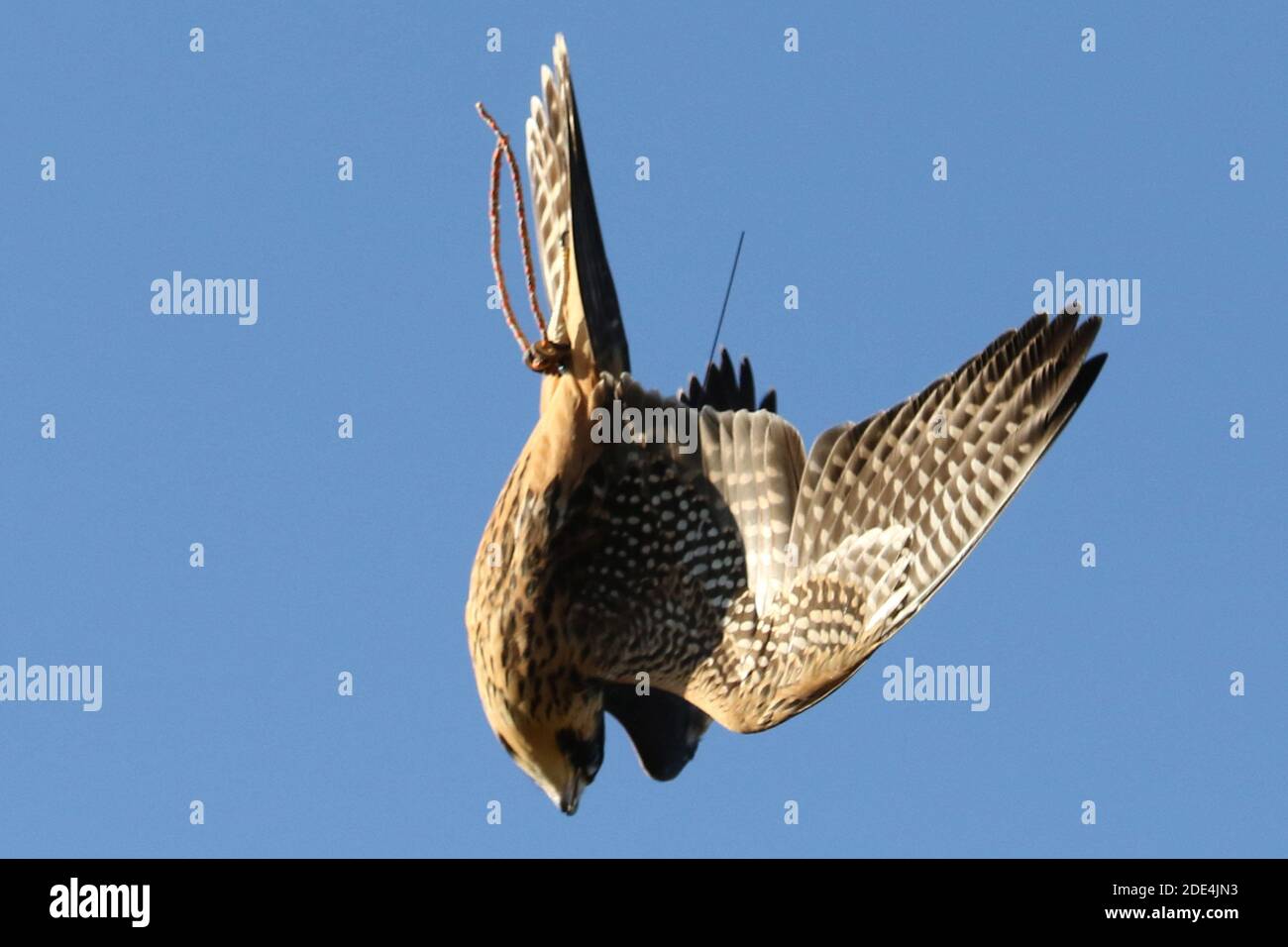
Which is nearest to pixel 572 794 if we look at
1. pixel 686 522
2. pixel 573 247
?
pixel 686 522

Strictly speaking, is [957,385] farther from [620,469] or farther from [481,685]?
[481,685]

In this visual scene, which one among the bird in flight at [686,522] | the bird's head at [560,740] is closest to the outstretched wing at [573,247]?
the bird in flight at [686,522]

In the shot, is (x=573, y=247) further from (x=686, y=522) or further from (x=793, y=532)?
(x=793, y=532)

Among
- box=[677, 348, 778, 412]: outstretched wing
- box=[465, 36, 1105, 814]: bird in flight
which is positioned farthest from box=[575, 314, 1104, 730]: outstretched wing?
box=[677, 348, 778, 412]: outstretched wing

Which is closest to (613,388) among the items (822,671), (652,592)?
(652,592)

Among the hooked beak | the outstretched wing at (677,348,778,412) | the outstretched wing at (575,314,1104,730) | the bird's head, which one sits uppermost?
the outstretched wing at (677,348,778,412)

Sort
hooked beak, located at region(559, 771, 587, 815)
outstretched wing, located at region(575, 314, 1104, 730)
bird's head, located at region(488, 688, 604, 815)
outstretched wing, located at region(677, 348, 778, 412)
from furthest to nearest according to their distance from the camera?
outstretched wing, located at region(677, 348, 778, 412)
hooked beak, located at region(559, 771, 587, 815)
bird's head, located at region(488, 688, 604, 815)
outstretched wing, located at region(575, 314, 1104, 730)

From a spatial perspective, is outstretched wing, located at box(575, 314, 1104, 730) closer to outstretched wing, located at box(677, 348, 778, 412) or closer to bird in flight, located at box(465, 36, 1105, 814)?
bird in flight, located at box(465, 36, 1105, 814)
